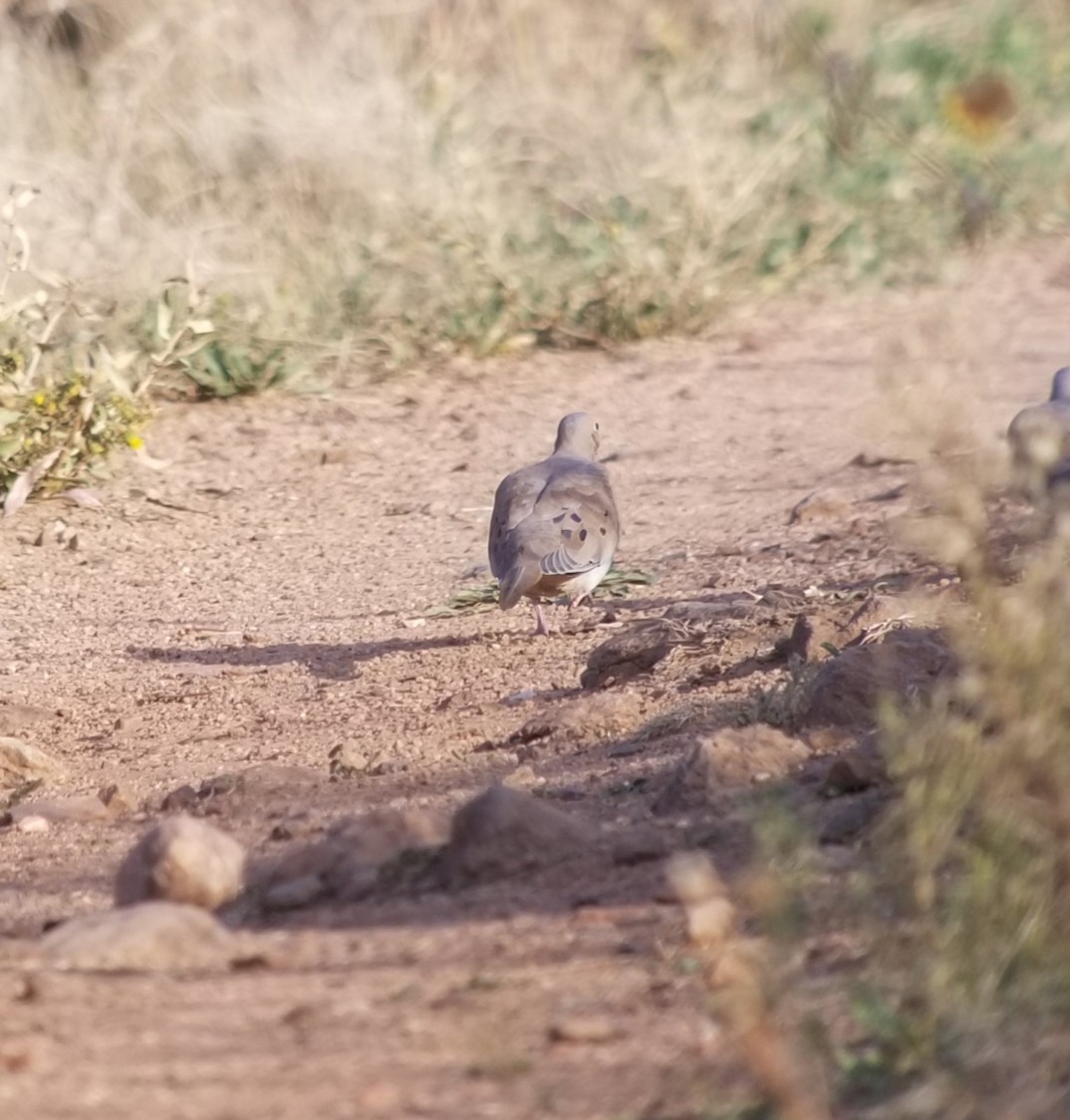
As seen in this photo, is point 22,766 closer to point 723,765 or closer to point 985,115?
point 723,765

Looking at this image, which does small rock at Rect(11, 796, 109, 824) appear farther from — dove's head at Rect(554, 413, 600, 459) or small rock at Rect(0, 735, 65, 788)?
dove's head at Rect(554, 413, 600, 459)

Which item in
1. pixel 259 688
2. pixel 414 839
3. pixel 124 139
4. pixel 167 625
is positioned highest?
pixel 124 139

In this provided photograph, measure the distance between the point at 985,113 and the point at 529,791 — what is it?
1810 mm

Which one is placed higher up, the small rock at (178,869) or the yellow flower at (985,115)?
the yellow flower at (985,115)

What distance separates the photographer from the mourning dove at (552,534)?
6.36 m

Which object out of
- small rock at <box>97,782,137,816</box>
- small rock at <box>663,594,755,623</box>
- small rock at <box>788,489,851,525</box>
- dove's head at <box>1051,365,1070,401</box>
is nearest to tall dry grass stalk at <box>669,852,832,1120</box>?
small rock at <box>97,782,137,816</box>

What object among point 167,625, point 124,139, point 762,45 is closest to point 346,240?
point 124,139

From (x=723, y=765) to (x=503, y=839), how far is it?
0.63 m

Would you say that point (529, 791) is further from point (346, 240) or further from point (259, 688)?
point (346, 240)

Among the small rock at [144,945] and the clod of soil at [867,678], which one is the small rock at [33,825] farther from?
the clod of soil at [867,678]

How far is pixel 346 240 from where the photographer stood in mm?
10562

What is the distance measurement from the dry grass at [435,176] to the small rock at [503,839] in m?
6.08

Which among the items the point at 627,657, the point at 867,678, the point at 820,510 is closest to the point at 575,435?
the point at 820,510

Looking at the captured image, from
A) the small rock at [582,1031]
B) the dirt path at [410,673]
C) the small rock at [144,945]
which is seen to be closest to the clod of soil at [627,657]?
the dirt path at [410,673]
